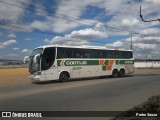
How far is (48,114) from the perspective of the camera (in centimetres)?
949

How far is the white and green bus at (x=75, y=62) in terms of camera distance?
2322 centimetres

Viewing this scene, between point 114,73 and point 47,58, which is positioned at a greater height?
point 47,58

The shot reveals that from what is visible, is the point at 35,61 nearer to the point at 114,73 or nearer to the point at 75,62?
the point at 75,62

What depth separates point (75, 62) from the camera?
2608 cm

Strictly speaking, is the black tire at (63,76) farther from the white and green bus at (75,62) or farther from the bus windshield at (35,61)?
the bus windshield at (35,61)

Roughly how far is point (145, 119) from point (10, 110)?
16.1ft

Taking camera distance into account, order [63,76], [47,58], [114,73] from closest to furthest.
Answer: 1. [47,58]
2. [63,76]
3. [114,73]

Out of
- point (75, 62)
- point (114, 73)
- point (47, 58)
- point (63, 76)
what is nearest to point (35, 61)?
point (47, 58)

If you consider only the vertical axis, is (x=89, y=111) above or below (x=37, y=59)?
below

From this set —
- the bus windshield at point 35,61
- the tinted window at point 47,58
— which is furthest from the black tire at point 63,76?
the bus windshield at point 35,61

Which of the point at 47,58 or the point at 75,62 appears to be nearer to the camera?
the point at 47,58

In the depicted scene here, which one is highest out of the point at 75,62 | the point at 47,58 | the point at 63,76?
the point at 47,58

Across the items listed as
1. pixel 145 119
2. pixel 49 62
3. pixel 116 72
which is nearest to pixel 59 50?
pixel 49 62

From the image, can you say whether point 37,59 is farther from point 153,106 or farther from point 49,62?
point 153,106
